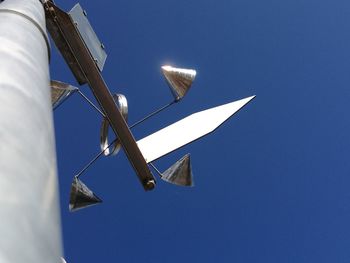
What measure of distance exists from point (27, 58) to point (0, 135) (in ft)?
2.34

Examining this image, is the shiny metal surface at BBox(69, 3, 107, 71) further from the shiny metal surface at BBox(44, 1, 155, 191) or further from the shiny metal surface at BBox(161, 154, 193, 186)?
the shiny metal surface at BBox(161, 154, 193, 186)

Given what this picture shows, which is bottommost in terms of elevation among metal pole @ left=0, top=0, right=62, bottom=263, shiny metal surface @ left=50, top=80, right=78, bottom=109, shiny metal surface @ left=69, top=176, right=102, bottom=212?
metal pole @ left=0, top=0, right=62, bottom=263

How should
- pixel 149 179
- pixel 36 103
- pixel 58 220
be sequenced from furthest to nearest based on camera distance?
1. pixel 149 179
2. pixel 36 103
3. pixel 58 220

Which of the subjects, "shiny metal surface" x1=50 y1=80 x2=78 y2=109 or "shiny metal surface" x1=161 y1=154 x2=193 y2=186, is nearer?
"shiny metal surface" x1=50 y1=80 x2=78 y2=109

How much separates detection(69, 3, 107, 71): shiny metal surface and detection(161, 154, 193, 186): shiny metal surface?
1672 mm

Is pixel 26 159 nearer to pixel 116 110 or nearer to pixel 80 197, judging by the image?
pixel 116 110

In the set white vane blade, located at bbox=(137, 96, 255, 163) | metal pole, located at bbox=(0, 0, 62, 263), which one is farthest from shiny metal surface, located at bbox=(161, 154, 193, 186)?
metal pole, located at bbox=(0, 0, 62, 263)

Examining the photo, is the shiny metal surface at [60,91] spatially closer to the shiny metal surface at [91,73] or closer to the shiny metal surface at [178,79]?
the shiny metal surface at [91,73]

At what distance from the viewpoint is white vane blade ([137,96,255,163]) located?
4875mm

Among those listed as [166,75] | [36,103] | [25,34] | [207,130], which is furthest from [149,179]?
[36,103]

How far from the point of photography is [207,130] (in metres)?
4.87

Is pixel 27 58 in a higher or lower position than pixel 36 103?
higher

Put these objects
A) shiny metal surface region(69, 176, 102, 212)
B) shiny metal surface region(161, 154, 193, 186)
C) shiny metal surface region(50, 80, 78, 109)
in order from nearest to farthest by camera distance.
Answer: shiny metal surface region(50, 80, 78, 109)
shiny metal surface region(69, 176, 102, 212)
shiny metal surface region(161, 154, 193, 186)

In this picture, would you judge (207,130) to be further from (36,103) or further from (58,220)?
(58,220)
